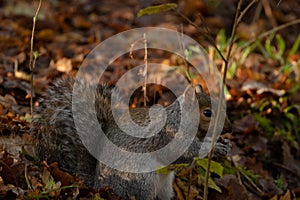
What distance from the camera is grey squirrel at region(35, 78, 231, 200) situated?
2.49 metres

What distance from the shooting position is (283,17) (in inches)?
231

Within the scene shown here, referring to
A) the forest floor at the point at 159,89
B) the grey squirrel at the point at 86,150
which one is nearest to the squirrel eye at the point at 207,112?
→ the grey squirrel at the point at 86,150

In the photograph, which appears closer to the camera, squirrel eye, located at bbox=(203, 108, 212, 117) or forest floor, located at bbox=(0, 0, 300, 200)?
forest floor, located at bbox=(0, 0, 300, 200)

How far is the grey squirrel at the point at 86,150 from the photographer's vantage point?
8.16 ft

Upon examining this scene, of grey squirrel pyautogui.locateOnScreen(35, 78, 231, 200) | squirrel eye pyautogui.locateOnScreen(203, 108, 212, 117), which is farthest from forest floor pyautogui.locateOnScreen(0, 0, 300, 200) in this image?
squirrel eye pyautogui.locateOnScreen(203, 108, 212, 117)

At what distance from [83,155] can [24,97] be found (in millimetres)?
955

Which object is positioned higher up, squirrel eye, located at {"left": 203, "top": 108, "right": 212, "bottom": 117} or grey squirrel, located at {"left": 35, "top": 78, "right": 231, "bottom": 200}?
squirrel eye, located at {"left": 203, "top": 108, "right": 212, "bottom": 117}

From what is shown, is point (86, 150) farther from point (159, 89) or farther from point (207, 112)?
point (159, 89)

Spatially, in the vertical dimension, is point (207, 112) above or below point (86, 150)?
above

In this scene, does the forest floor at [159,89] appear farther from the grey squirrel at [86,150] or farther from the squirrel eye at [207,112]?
the squirrel eye at [207,112]

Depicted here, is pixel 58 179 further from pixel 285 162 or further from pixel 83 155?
pixel 285 162

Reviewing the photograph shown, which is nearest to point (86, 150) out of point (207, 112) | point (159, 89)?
point (207, 112)

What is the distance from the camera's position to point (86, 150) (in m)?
2.52

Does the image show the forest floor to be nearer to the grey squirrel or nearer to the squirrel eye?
the grey squirrel
